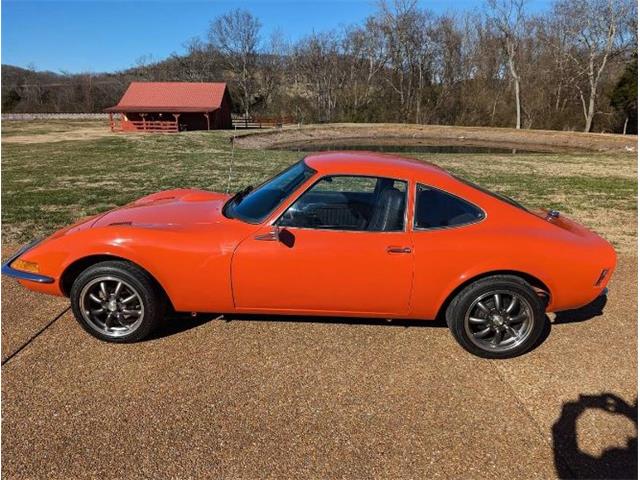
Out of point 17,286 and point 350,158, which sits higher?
point 350,158

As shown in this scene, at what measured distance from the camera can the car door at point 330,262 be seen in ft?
10.9

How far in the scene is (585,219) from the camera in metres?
7.99

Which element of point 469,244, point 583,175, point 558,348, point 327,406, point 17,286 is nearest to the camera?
point 327,406

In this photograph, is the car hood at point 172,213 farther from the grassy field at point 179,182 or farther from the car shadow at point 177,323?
the grassy field at point 179,182

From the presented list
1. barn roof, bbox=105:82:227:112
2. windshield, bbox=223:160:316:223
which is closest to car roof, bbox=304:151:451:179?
windshield, bbox=223:160:316:223

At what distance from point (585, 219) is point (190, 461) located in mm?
7998

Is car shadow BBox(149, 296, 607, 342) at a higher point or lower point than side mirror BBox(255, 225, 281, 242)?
lower

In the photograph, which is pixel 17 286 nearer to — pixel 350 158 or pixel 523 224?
pixel 350 158

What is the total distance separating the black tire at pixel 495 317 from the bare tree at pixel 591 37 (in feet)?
154

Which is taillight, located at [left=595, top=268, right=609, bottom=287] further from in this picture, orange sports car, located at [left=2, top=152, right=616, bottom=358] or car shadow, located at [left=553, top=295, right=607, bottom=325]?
car shadow, located at [left=553, top=295, right=607, bottom=325]

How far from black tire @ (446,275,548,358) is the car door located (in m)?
0.45

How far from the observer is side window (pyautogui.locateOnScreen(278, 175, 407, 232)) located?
3.44 m

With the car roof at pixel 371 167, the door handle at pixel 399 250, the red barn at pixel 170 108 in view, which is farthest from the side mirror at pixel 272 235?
the red barn at pixel 170 108

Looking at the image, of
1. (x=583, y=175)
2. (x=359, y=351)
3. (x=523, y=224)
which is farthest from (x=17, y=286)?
(x=583, y=175)
